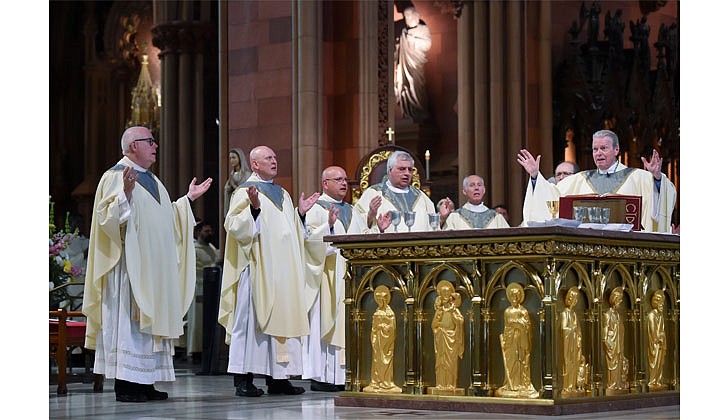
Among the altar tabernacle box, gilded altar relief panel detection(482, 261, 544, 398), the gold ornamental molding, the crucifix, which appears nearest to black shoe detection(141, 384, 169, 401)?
the gold ornamental molding

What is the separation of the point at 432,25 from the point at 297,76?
308 inches

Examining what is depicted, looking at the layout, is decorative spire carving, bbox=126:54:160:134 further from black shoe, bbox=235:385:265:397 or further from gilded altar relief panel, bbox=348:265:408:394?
gilded altar relief panel, bbox=348:265:408:394

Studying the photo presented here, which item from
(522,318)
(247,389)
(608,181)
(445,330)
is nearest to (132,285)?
(247,389)

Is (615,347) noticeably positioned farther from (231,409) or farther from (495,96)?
(495,96)

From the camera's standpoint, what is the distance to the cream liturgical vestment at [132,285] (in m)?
9.26

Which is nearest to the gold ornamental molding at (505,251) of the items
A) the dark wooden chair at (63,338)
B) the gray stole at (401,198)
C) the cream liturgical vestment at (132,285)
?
the cream liturgical vestment at (132,285)

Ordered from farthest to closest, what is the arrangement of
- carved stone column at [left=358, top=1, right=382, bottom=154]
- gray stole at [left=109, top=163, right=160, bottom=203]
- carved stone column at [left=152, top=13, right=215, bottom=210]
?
carved stone column at [left=152, top=13, right=215, bottom=210] < carved stone column at [left=358, top=1, right=382, bottom=154] < gray stole at [left=109, top=163, right=160, bottom=203]

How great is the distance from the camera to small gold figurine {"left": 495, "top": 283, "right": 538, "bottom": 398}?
25.9 ft

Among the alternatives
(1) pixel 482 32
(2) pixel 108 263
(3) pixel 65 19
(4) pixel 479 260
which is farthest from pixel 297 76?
(3) pixel 65 19

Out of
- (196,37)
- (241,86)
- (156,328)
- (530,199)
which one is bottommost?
(156,328)

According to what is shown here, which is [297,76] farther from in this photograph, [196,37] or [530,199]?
[196,37]

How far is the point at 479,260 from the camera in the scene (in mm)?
8172

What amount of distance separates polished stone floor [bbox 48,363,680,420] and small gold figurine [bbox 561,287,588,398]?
237mm

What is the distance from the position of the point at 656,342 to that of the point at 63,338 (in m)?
4.65
